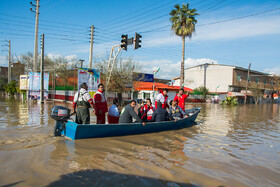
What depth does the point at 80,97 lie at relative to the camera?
6.67 metres

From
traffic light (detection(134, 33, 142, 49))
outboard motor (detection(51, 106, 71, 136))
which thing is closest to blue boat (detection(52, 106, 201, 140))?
outboard motor (detection(51, 106, 71, 136))

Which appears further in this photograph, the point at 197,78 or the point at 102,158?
the point at 197,78

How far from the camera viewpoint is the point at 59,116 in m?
6.44

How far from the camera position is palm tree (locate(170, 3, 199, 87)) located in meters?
24.2

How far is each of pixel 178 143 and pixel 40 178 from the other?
4.51 m

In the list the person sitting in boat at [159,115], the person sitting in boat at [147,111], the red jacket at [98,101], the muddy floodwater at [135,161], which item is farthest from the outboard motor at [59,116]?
the person sitting in boat at [159,115]

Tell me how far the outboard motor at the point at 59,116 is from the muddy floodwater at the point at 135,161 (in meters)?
0.32

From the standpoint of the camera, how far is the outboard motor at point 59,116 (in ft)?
21.0

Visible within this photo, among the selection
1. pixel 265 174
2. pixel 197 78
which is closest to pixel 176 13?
pixel 197 78

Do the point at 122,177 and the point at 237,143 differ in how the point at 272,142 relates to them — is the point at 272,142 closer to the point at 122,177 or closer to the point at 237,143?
the point at 237,143

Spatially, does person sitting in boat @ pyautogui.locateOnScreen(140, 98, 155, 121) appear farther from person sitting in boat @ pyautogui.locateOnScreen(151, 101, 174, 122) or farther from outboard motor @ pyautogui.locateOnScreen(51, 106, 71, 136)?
outboard motor @ pyautogui.locateOnScreen(51, 106, 71, 136)

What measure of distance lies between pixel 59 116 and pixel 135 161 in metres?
2.87

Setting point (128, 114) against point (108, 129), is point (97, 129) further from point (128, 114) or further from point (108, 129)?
point (128, 114)

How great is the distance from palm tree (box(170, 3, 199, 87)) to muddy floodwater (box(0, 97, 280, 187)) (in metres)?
17.8
